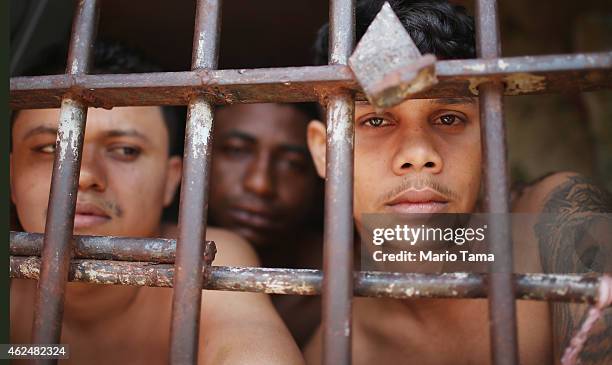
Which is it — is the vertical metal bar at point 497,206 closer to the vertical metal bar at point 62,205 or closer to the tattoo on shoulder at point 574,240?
the tattoo on shoulder at point 574,240

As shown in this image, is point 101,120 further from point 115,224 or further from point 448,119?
point 448,119

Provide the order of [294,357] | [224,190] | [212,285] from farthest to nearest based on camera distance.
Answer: [224,190], [294,357], [212,285]

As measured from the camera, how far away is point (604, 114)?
7.49 ft

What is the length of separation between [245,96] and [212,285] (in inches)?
11.5

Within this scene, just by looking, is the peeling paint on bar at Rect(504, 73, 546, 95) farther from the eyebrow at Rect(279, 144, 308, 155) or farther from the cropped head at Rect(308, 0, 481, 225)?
the eyebrow at Rect(279, 144, 308, 155)

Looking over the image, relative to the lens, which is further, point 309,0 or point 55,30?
point 309,0

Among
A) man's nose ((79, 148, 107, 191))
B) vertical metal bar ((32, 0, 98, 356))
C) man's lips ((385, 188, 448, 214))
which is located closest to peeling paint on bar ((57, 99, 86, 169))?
vertical metal bar ((32, 0, 98, 356))

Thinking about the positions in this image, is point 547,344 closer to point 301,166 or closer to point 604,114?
point 301,166

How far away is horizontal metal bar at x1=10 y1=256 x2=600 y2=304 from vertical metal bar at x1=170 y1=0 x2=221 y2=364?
4cm

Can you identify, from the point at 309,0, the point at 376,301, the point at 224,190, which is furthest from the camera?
the point at 224,190

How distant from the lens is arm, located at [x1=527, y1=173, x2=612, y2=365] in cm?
87

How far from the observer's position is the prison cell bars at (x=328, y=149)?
2.39 feet

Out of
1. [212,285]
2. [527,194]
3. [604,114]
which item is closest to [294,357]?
[212,285]

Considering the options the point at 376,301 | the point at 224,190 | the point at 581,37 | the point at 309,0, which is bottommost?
the point at 376,301
